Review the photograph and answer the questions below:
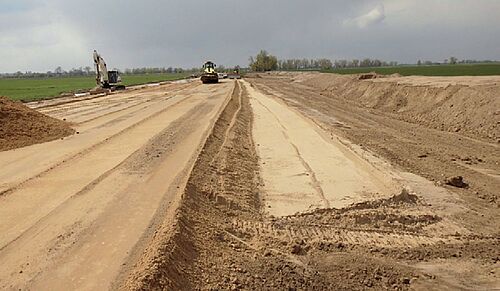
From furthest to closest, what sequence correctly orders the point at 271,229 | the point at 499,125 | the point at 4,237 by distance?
the point at 499,125 < the point at 271,229 < the point at 4,237

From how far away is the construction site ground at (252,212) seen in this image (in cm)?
558

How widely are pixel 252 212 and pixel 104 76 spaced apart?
4018 centimetres

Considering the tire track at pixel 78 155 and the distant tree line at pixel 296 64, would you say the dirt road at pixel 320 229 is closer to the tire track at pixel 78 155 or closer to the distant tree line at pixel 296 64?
the tire track at pixel 78 155

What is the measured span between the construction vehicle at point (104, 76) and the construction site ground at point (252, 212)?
29067 mm

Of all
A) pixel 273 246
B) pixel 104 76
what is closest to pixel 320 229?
pixel 273 246

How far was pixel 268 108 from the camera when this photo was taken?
25.2 metres

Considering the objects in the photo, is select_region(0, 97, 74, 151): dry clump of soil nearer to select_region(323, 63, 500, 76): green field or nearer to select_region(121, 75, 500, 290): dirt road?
select_region(121, 75, 500, 290): dirt road

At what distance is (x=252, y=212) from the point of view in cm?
802

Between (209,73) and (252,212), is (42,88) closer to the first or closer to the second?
(209,73)

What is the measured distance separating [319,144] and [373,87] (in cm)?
1925

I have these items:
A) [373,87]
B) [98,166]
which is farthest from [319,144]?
[373,87]

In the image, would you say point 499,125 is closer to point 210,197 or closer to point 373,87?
point 210,197

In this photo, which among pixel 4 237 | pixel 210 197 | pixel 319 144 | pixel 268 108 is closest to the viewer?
pixel 4 237

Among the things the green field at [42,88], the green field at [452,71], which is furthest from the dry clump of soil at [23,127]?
the green field at [452,71]
